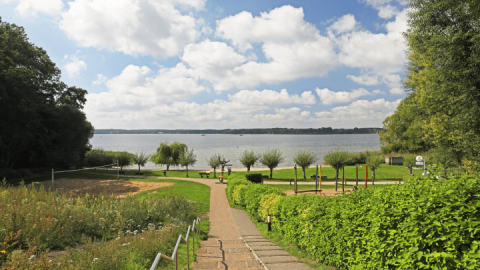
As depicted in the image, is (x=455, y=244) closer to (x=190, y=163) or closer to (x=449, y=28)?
(x=449, y=28)

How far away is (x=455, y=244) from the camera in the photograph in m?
2.96

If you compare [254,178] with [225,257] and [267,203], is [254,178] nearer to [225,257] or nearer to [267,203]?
[267,203]

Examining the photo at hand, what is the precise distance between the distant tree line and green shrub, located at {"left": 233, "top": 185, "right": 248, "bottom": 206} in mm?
23954

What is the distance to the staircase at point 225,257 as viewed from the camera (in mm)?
6074

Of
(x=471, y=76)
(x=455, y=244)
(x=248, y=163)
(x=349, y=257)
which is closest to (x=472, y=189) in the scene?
(x=455, y=244)

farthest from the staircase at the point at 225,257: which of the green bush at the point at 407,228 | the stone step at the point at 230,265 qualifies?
the green bush at the point at 407,228

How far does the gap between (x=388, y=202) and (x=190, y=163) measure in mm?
32943

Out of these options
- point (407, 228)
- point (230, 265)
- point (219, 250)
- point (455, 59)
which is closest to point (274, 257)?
point (230, 265)

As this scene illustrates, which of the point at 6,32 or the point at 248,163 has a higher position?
the point at 6,32

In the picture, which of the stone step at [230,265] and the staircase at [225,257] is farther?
the staircase at [225,257]

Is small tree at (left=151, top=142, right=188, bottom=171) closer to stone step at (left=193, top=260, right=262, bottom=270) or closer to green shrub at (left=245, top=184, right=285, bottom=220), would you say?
green shrub at (left=245, top=184, right=285, bottom=220)

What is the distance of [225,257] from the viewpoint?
281 inches

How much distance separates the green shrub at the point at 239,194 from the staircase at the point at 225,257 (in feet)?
21.0

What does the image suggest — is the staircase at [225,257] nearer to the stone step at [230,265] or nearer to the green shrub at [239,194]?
the stone step at [230,265]
